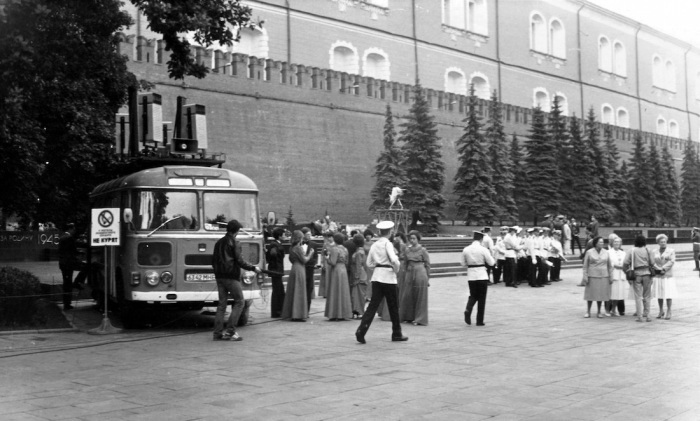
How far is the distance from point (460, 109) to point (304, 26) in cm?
1010

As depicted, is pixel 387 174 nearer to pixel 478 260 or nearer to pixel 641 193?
pixel 641 193

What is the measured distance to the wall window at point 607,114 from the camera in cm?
6150

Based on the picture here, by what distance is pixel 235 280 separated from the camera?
11.3 m

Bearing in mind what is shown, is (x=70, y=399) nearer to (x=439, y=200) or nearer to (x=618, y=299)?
(x=618, y=299)

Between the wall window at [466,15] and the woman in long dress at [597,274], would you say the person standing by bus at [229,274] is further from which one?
the wall window at [466,15]

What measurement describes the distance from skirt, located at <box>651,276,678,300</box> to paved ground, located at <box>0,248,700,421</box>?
44 cm

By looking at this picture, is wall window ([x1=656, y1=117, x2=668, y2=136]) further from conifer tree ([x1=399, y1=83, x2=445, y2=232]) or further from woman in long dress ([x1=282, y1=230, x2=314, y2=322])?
woman in long dress ([x1=282, y1=230, x2=314, y2=322])

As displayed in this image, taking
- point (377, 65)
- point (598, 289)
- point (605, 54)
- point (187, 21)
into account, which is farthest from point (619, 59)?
point (187, 21)

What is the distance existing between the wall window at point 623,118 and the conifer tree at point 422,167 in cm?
3048

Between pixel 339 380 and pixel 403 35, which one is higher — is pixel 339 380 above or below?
below

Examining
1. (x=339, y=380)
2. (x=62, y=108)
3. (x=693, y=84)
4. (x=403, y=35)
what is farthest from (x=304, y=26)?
(x=693, y=84)

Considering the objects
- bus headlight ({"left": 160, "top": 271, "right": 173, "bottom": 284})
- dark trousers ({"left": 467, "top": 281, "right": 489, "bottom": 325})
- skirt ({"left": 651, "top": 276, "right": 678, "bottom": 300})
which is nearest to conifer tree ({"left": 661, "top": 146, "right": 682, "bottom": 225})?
skirt ({"left": 651, "top": 276, "right": 678, "bottom": 300})

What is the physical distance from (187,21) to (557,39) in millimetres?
51188

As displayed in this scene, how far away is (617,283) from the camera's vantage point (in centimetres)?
1420
